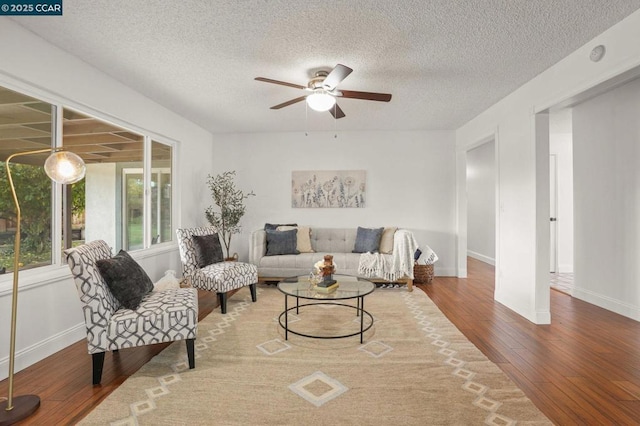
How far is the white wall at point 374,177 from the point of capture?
18.4 feet

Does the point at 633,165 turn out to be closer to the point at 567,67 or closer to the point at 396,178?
the point at 567,67

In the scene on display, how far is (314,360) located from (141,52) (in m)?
3.00

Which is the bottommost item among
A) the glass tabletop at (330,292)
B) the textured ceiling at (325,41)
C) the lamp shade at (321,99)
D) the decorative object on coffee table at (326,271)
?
the glass tabletop at (330,292)

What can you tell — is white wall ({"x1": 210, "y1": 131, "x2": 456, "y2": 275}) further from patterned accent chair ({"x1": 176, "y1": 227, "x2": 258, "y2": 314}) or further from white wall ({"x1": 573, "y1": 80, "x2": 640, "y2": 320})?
patterned accent chair ({"x1": 176, "y1": 227, "x2": 258, "y2": 314})

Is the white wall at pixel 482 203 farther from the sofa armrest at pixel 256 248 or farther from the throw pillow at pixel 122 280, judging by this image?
the throw pillow at pixel 122 280

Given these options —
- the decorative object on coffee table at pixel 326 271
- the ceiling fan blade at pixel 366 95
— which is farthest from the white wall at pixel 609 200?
the decorative object on coffee table at pixel 326 271

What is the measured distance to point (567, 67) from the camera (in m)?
2.88

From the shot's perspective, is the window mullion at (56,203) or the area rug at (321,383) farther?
the window mullion at (56,203)

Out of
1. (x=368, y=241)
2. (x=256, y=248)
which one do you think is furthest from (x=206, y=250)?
(x=368, y=241)

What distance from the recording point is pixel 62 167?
201cm

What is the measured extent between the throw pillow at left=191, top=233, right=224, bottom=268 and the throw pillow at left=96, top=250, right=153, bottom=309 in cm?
129

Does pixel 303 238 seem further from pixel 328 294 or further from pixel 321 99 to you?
pixel 321 99

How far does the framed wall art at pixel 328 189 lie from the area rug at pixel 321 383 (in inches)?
111

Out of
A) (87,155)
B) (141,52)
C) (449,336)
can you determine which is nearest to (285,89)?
(141,52)
